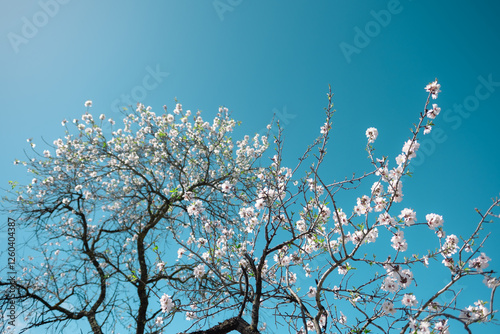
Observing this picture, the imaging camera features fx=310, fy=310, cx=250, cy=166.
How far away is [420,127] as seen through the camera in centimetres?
259

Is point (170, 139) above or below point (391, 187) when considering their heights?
above

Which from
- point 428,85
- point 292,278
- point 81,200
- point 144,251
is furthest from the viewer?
point 81,200

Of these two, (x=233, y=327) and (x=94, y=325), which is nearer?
(x=233, y=327)

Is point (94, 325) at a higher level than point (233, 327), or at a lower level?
higher

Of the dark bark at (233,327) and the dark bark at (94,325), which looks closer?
the dark bark at (233,327)

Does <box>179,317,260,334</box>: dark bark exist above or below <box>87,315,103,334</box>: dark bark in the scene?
below

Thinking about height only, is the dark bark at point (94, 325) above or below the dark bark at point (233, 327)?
above

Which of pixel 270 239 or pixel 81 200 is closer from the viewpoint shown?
pixel 270 239

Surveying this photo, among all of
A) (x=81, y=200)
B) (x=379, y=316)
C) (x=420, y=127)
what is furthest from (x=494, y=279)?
(x=81, y=200)

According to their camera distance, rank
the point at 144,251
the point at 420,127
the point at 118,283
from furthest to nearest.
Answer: the point at 144,251
the point at 118,283
the point at 420,127

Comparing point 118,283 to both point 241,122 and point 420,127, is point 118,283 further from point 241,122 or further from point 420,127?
point 420,127

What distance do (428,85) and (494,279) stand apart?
178cm

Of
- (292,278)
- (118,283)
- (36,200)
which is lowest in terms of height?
(292,278)

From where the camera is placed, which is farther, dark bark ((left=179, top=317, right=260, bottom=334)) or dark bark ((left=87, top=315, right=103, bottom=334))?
dark bark ((left=87, top=315, right=103, bottom=334))
